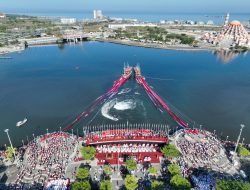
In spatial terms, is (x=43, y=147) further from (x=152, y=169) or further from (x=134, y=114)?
(x=134, y=114)

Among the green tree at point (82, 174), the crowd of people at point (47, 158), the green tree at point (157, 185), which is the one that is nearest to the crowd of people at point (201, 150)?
the green tree at point (157, 185)

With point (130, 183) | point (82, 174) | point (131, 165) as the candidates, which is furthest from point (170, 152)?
point (82, 174)

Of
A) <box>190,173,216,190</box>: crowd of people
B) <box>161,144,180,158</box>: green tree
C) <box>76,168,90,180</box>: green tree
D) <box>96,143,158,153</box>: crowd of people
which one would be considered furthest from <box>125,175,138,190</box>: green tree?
<box>190,173,216,190</box>: crowd of people

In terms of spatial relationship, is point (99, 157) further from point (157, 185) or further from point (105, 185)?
point (157, 185)

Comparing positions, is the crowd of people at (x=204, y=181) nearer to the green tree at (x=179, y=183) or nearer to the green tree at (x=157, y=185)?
the green tree at (x=179, y=183)

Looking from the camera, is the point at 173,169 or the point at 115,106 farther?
the point at 115,106
